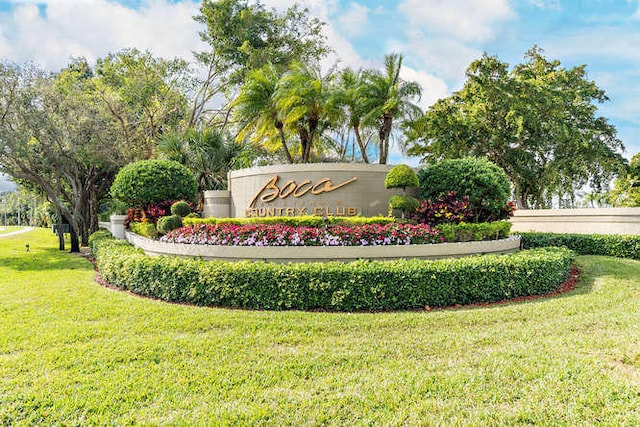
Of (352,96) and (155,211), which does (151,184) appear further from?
(352,96)

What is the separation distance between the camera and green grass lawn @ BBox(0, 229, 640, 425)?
3207mm

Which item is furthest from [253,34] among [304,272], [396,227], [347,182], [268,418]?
[268,418]

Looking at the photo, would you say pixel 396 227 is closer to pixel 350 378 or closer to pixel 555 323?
pixel 555 323

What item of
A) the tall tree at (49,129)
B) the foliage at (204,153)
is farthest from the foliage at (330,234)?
the tall tree at (49,129)

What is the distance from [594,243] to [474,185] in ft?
17.4

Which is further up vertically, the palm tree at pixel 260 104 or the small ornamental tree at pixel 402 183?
the palm tree at pixel 260 104

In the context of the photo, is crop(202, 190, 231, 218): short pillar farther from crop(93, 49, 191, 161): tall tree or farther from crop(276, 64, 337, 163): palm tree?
crop(93, 49, 191, 161): tall tree

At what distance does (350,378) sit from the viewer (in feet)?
12.3

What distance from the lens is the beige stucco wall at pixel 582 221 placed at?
13914 mm

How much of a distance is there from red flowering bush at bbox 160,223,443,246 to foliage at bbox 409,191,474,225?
1694 millimetres

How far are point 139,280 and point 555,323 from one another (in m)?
7.43

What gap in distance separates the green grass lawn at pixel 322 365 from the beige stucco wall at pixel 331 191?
5.48 m

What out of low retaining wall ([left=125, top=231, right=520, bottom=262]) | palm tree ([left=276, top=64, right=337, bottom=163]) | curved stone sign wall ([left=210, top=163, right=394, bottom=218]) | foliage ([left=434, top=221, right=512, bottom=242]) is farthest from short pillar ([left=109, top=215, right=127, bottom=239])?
foliage ([left=434, top=221, right=512, bottom=242])

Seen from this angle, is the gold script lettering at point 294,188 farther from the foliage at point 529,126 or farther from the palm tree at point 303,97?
the foliage at point 529,126
